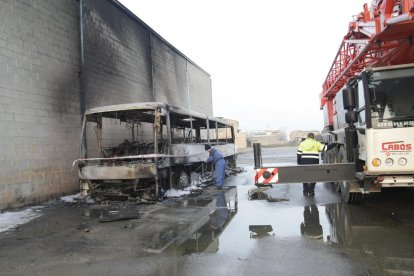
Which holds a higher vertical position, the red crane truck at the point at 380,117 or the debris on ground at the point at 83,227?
the red crane truck at the point at 380,117

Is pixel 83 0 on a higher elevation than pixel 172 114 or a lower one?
higher

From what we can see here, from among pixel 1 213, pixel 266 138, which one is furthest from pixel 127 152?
pixel 266 138

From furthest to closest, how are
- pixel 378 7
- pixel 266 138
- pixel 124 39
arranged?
pixel 266 138 → pixel 124 39 → pixel 378 7

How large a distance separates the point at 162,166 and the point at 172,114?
154 cm

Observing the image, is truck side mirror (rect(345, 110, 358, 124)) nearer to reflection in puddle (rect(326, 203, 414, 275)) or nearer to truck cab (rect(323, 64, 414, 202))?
truck cab (rect(323, 64, 414, 202))

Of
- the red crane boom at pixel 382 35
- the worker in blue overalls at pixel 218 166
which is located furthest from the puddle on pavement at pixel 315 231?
the worker in blue overalls at pixel 218 166

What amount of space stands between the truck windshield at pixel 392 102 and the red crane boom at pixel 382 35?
753 mm

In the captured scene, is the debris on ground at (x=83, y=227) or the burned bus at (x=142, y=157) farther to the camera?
the burned bus at (x=142, y=157)

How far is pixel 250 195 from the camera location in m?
9.23

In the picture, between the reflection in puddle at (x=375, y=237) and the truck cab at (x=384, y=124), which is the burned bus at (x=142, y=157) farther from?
the truck cab at (x=384, y=124)

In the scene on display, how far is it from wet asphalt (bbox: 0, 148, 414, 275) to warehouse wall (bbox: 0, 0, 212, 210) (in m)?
1.66

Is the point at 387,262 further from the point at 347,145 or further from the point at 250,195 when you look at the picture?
the point at 250,195

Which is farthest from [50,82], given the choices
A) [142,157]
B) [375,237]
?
[375,237]

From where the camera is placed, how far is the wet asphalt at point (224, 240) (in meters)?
4.25
